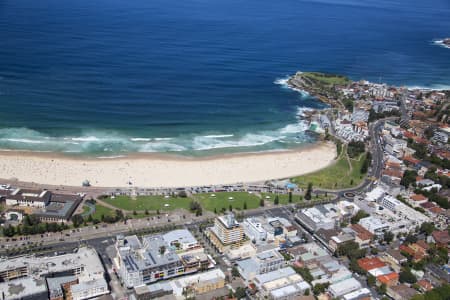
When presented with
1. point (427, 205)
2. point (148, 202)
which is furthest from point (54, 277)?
point (427, 205)

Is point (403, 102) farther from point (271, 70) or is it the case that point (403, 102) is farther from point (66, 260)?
point (66, 260)

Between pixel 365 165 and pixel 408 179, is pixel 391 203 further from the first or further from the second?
pixel 365 165

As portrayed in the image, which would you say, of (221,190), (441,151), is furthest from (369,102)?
(221,190)

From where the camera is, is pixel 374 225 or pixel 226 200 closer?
pixel 374 225

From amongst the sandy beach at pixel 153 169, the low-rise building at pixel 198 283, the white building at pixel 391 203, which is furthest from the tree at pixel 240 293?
the white building at pixel 391 203

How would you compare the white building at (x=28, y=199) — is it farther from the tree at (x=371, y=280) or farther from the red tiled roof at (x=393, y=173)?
the red tiled roof at (x=393, y=173)

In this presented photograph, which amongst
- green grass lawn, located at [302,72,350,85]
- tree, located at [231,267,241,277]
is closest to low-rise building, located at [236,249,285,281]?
tree, located at [231,267,241,277]
